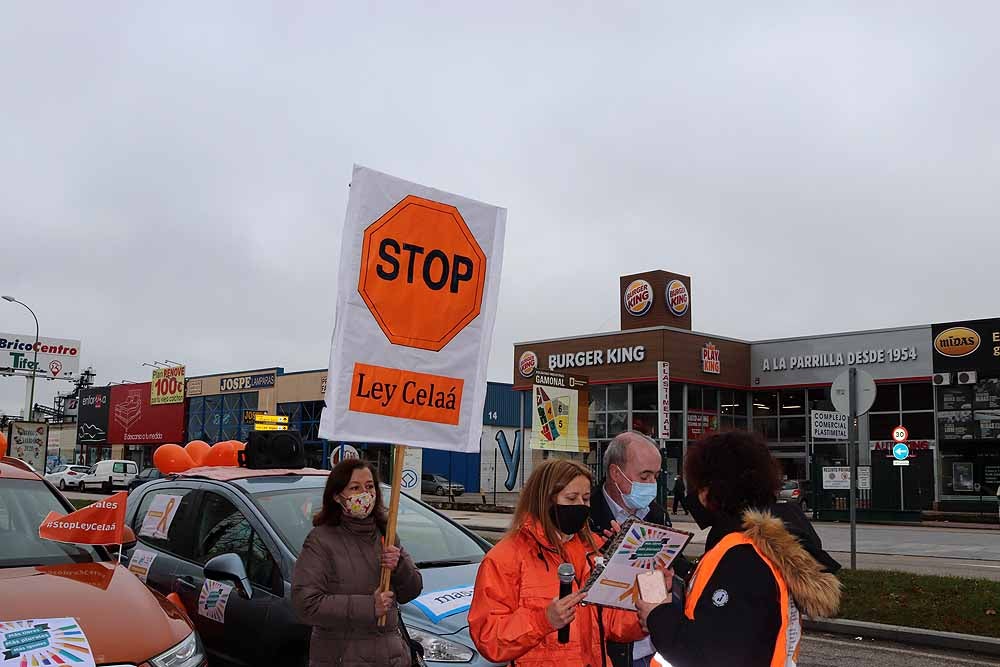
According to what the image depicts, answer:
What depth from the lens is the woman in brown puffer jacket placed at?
13.6 feet

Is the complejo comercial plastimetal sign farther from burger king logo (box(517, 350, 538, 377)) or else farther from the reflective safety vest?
the reflective safety vest

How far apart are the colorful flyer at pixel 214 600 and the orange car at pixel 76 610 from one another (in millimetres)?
640

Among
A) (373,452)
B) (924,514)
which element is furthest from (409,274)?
(373,452)

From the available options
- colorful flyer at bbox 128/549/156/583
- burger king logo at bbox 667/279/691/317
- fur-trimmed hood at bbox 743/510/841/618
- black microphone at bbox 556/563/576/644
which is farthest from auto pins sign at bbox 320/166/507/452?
burger king logo at bbox 667/279/691/317

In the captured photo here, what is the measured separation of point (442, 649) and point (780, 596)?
7.73 ft

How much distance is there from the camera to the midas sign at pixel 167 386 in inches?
2320

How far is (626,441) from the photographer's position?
486 centimetres

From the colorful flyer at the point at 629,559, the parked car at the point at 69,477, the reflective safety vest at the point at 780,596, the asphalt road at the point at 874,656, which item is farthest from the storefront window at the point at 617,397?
the reflective safety vest at the point at 780,596

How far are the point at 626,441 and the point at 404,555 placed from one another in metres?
1.34

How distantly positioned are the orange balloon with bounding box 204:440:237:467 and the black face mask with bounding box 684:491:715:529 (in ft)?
22.2

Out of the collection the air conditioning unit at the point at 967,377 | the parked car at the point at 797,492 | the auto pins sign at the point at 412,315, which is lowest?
the parked car at the point at 797,492

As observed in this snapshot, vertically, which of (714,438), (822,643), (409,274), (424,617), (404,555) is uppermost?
(409,274)

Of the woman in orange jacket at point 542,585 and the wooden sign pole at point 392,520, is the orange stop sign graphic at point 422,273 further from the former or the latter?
the woman in orange jacket at point 542,585

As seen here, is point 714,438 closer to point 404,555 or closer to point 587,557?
point 587,557
